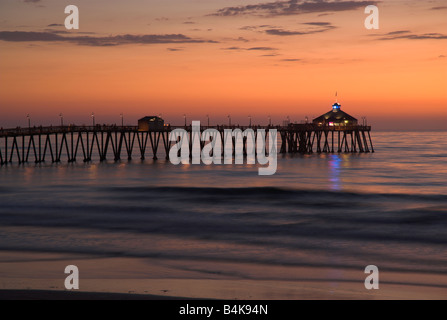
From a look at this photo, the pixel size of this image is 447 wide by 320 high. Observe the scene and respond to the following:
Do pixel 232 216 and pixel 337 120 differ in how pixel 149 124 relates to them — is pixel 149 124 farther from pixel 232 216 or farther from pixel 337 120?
pixel 232 216

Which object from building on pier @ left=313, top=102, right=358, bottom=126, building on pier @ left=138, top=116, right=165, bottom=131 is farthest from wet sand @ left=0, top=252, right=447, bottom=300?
building on pier @ left=313, top=102, right=358, bottom=126

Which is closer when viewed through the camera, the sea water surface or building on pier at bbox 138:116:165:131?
the sea water surface

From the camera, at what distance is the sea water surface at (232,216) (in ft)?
61.6

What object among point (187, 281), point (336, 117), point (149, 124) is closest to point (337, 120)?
point (336, 117)

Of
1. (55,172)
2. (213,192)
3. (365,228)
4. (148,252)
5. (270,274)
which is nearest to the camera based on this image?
(270,274)

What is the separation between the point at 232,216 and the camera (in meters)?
28.7

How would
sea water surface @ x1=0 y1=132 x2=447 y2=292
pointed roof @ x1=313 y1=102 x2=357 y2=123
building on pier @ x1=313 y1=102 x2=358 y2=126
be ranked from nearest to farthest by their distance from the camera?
sea water surface @ x1=0 y1=132 x2=447 y2=292, building on pier @ x1=313 y1=102 x2=358 y2=126, pointed roof @ x1=313 y1=102 x2=357 y2=123

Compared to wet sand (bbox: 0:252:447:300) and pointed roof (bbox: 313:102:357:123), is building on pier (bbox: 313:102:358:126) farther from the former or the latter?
wet sand (bbox: 0:252:447:300)

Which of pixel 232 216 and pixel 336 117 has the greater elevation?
pixel 336 117

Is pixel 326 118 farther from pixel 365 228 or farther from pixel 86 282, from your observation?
pixel 86 282

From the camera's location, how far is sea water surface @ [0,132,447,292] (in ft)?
61.6
